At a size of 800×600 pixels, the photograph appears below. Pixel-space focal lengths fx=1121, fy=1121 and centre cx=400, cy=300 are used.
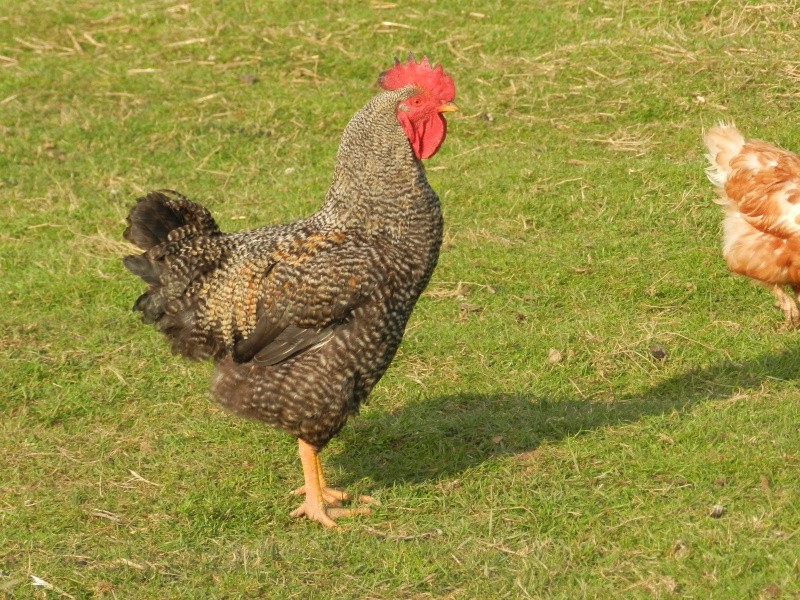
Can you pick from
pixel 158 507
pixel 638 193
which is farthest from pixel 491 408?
pixel 638 193

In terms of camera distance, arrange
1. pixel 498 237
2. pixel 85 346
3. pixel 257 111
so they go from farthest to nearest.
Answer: pixel 257 111 < pixel 498 237 < pixel 85 346

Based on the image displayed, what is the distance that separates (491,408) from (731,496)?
170 centimetres

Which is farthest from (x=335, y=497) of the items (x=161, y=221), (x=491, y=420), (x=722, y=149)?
(x=722, y=149)

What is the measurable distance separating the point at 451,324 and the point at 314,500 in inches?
89.1

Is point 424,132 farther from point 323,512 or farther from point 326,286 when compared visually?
point 323,512

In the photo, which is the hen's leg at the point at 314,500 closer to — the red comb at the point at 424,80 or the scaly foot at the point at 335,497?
A: the scaly foot at the point at 335,497

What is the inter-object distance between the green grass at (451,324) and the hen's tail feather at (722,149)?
457 mm

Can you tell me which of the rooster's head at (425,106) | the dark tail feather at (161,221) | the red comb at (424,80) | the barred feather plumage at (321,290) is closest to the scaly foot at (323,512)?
the barred feather plumage at (321,290)

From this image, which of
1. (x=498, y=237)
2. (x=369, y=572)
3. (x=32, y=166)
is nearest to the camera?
(x=369, y=572)

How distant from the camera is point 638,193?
8977 mm

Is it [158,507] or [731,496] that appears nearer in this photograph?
Answer: [731,496]

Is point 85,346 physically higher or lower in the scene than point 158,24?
lower

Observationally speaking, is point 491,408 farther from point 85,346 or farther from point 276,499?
point 85,346

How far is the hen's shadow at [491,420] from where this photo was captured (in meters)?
6.15
